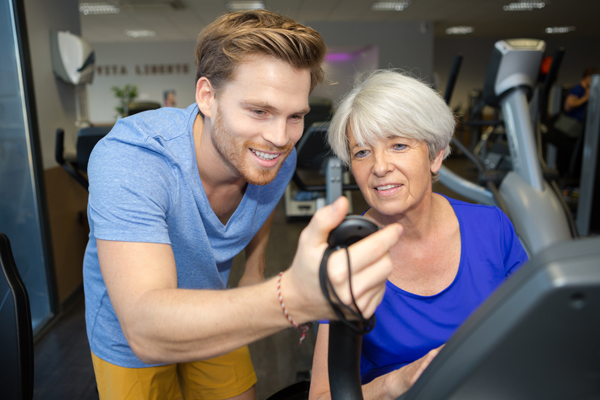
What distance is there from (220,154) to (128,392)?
0.72 meters

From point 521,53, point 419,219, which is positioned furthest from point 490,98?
point 419,219

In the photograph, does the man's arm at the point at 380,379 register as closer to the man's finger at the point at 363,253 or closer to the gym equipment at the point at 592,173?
the man's finger at the point at 363,253

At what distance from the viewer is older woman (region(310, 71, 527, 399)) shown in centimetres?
102

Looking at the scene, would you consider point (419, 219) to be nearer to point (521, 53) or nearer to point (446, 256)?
point (446, 256)

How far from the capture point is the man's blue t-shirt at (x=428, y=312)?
1017 millimetres

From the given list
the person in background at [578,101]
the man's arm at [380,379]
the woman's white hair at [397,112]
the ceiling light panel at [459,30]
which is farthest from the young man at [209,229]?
the ceiling light panel at [459,30]

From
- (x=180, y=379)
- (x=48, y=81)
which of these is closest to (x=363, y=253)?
(x=180, y=379)

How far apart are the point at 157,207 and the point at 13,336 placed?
1.47ft

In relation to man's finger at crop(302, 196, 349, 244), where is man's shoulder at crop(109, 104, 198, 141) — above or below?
below

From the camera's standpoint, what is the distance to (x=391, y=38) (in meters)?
9.77

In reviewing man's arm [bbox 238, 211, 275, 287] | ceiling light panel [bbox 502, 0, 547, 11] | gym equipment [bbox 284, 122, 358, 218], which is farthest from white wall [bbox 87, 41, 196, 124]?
man's arm [bbox 238, 211, 275, 287]

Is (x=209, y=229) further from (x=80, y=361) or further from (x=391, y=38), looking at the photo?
(x=391, y=38)

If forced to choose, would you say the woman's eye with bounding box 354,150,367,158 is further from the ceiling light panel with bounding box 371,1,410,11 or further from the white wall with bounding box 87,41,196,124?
the white wall with bounding box 87,41,196,124

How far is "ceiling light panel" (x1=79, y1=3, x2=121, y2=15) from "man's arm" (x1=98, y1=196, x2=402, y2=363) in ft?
25.4
